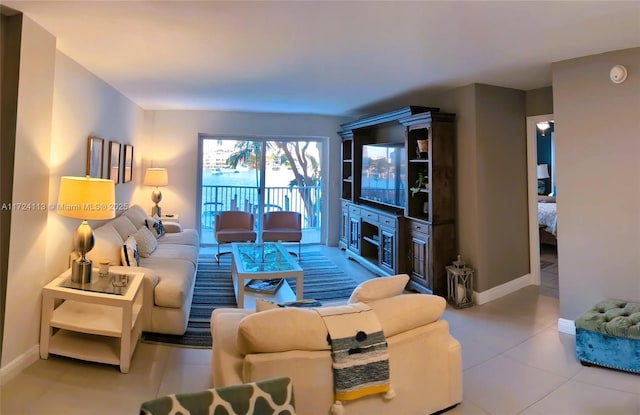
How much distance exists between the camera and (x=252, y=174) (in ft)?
20.9

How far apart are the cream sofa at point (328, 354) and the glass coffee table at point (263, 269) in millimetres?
1283

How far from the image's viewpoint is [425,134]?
4363 millimetres

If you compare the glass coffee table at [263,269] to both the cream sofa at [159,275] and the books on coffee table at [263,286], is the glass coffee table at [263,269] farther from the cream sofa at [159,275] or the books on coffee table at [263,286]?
the cream sofa at [159,275]

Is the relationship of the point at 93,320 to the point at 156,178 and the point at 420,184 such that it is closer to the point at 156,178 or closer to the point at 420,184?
the point at 156,178

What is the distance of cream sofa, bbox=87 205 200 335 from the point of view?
2.83 m

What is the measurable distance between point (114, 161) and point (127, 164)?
611mm

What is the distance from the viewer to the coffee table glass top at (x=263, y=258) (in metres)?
3.54

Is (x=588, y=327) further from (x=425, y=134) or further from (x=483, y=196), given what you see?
(x=425, y=134)

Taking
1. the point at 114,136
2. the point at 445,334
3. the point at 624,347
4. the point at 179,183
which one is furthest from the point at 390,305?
the point at 179,183

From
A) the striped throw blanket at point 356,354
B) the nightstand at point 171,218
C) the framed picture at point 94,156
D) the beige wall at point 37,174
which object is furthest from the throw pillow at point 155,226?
the striped throw blanket at point 356,354

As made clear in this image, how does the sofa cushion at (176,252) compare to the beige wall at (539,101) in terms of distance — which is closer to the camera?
the sofa cushion at (176,252)

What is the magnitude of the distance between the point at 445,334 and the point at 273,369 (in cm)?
100

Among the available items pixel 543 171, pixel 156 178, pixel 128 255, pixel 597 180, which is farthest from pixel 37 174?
pixel 543 171

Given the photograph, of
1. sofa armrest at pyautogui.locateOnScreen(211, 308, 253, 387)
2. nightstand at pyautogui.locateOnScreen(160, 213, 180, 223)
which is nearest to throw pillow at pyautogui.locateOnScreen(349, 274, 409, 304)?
sofa armrest at pyautogui.locateOnScreen(211, 308, 253, 387)
